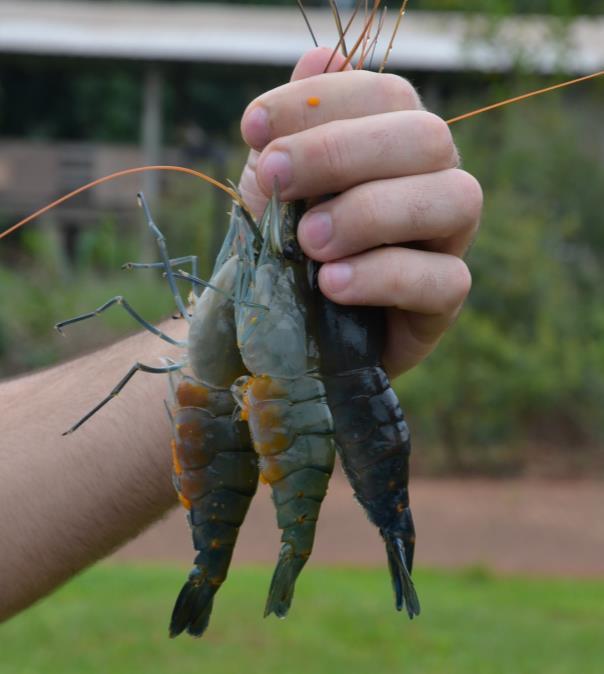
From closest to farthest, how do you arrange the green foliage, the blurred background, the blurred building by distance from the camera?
the blurred background, the green foliage, the blurred building

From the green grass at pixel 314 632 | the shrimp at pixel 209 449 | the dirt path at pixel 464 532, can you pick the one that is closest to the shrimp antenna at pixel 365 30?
the shrimp at pixel 209 449

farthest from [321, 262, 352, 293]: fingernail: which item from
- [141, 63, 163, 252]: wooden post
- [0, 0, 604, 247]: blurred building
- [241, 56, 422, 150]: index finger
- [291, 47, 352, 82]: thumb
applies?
[141, 63, 163, 252]: wooden post

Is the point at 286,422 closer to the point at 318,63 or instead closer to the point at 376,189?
the point at 376,189

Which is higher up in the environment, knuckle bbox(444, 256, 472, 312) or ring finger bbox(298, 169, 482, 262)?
→ ring finger bbox(298, 169, 482, 262)

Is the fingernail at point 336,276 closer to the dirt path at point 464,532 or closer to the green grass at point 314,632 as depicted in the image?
the green grass at point 314,632

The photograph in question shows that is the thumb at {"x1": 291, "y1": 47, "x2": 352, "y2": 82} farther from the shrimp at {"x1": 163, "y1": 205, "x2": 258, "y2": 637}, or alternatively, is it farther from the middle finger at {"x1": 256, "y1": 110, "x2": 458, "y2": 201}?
the shrimp at {"x1": 163, "y1": 205, "x2": 258, "y2": 637}

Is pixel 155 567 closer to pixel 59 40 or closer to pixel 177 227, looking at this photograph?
pixel 177 227
